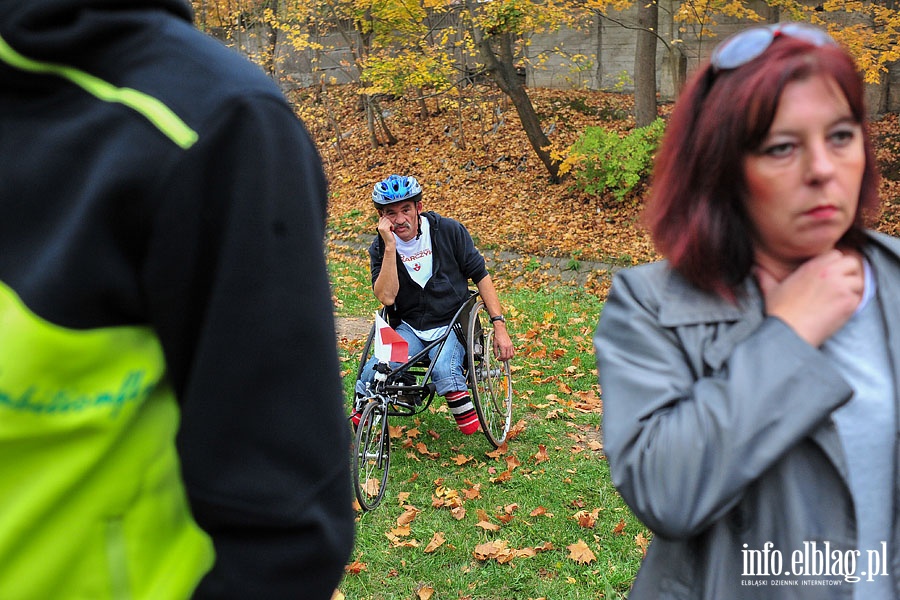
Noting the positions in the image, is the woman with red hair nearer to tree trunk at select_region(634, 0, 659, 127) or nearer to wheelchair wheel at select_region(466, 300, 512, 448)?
wheelchair wheel at select_region(466, 300, 512, 448)

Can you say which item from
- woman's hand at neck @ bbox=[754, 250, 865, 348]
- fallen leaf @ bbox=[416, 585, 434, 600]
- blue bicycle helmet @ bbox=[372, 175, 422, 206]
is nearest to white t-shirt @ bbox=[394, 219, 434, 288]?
blue bicycle helmet @ bbox=[372, 175, 422, 206]

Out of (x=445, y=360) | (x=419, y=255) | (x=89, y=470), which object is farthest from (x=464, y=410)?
(x=89, y=470)

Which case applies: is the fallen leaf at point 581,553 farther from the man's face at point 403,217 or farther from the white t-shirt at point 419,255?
the man's face at point 403,217

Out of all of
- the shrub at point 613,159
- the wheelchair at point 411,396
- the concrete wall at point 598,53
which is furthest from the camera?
the concrete wall at point 598,53

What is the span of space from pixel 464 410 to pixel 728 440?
505cm

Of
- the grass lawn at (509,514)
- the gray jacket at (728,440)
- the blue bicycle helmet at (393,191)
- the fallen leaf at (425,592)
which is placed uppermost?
the gray jacket at (728,440)

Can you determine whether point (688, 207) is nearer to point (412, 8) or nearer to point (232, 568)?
point (232, 568)

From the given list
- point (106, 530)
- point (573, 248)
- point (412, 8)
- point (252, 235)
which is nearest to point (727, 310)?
point (252, 235)

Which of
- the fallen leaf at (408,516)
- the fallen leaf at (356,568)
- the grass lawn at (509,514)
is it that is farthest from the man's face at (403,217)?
the fallen leaf at (356,568)

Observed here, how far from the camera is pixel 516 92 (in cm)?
1748

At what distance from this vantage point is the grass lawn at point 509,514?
4.71 metres

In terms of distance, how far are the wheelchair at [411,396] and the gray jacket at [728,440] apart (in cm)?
376

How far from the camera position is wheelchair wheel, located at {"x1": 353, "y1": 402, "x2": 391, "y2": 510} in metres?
5.46

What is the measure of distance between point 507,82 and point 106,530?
679 inches
